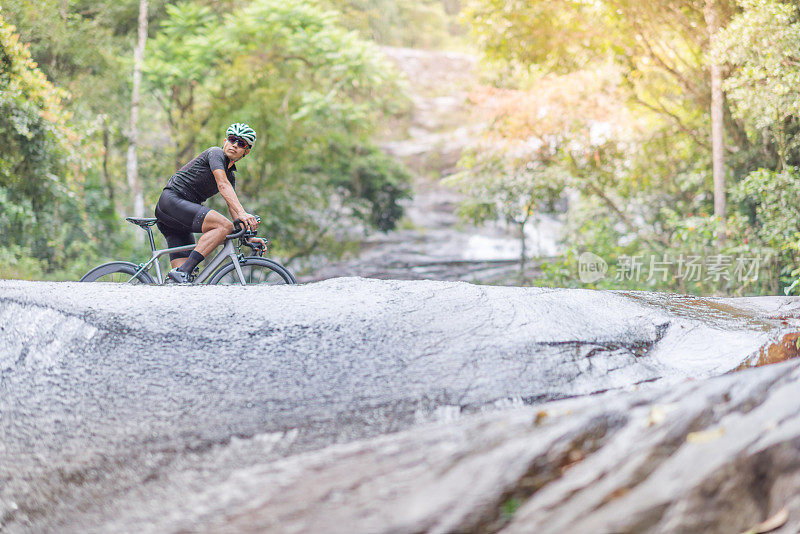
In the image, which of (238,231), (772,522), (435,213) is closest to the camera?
(772,522)

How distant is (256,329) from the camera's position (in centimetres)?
386

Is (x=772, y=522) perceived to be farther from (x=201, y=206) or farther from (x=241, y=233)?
(x=201, y=206)

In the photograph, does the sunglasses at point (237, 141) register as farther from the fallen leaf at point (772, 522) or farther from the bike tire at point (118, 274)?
the fallen leaf at point (772, 522)

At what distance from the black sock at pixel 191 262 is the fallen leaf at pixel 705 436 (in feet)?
12.9

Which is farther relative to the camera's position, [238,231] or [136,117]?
[136,117]

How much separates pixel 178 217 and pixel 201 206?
19 centimetres

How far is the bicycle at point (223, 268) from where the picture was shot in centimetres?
Result: 519

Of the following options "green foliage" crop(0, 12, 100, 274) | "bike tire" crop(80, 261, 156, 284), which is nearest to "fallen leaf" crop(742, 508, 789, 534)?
"bike tire" crop(80, 261, 156, 284)

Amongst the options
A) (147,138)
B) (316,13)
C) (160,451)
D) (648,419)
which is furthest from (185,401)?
(147,138)

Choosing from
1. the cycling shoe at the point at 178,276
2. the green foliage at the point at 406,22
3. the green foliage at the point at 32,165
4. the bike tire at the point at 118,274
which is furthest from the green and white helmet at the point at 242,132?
the green foliage at the point at 406,22

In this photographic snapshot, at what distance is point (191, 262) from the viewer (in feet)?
17.0

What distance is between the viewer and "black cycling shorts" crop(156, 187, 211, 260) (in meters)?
5.19

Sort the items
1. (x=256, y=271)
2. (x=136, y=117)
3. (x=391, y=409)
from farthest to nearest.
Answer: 1. (x=136, y=117)
2. (x=256, y=271)
3. (x=391, y=409)

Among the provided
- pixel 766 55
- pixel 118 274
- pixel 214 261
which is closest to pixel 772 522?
pixel 214 261
